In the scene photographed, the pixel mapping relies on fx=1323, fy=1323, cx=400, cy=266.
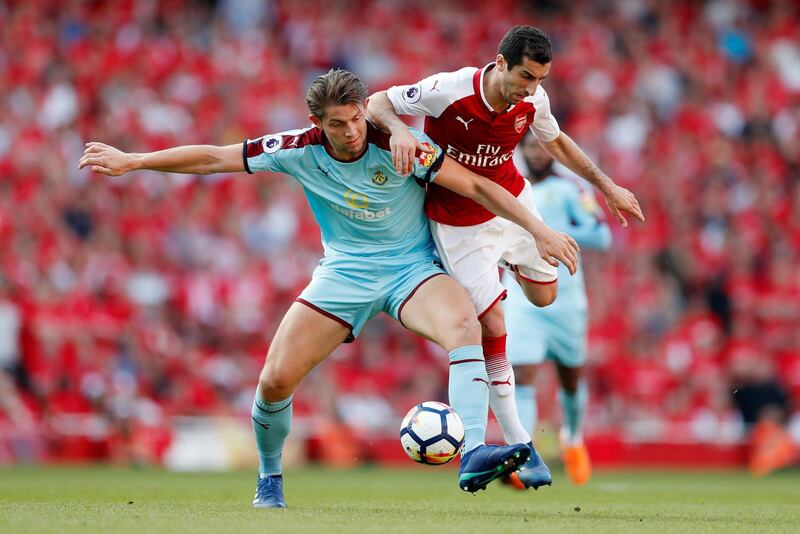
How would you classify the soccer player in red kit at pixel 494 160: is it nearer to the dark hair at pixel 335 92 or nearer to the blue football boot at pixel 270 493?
the dark hair at pixel 335 92

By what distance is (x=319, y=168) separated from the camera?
23.9ft

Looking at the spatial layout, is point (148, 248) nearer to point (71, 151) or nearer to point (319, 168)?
point (71, 151)

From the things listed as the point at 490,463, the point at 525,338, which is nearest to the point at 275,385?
the point at 490,463

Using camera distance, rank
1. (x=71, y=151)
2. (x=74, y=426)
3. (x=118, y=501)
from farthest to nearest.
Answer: (x=71, y=151) → (x=74, y=426) → (x=118, y=501)

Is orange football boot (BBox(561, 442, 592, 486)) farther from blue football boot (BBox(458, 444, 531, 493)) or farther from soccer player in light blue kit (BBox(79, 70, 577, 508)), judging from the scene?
blue football boot (BBox(458, 444, 531, 493))

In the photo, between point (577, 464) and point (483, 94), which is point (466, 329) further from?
point (577, 464)

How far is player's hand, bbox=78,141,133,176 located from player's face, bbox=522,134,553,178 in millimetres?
4063

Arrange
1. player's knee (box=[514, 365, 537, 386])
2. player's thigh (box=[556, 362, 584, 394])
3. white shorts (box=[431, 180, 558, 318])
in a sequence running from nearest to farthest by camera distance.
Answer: white shorts (box=[431, 180, 558, 318]), player's knee (box=[514, 365, 537, 386]), player's thigh (box=[556, 362, 584, 394])

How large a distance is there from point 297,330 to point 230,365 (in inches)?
325

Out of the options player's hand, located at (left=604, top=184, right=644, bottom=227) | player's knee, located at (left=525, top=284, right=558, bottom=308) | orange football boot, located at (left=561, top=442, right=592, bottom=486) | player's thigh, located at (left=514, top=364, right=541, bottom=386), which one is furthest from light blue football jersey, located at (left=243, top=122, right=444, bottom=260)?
orange football boot, located at (left=561, top=442, right=592, bottom=486)

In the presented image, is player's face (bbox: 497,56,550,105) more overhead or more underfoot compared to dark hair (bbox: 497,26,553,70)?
more underfoot

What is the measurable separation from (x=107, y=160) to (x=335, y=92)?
125 cm

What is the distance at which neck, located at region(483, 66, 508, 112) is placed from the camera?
7281mm

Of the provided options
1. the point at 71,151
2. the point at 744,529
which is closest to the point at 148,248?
the point at 71,151
